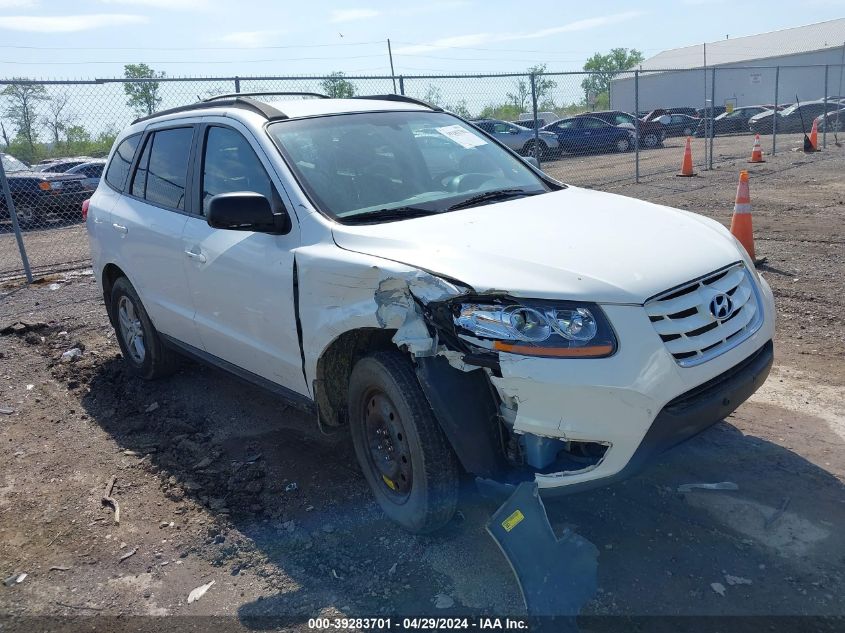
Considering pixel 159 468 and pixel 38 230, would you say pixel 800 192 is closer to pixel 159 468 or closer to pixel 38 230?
pixel 159 468

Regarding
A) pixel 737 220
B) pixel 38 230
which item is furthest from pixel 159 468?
pixel 38 230

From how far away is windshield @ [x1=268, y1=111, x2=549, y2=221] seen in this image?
370cm

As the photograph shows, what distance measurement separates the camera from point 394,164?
13.2 feet

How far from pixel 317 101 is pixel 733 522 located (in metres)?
3.22

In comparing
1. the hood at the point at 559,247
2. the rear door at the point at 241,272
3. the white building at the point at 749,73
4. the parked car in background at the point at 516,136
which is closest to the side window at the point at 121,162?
the rear door at the point at 241,272

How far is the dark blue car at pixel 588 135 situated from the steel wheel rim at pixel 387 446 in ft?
70.4

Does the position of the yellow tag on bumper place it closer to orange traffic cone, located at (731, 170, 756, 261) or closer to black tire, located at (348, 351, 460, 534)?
black tire, located at (348, 351, 460, 534)

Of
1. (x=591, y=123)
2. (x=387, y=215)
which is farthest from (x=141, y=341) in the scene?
(x=591, y=123)

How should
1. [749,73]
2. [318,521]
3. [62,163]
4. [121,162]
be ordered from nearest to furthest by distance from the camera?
[318,521], [121,162], [62,163], [749,73]

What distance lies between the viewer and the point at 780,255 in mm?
7762

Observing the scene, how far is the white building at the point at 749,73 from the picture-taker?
43.4 m

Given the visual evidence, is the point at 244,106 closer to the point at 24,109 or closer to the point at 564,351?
the point at 564,351

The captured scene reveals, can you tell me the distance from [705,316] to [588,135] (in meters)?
22.9

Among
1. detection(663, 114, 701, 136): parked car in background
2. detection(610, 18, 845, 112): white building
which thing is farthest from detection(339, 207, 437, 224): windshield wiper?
detection(610, 18, 845, 112): white building
